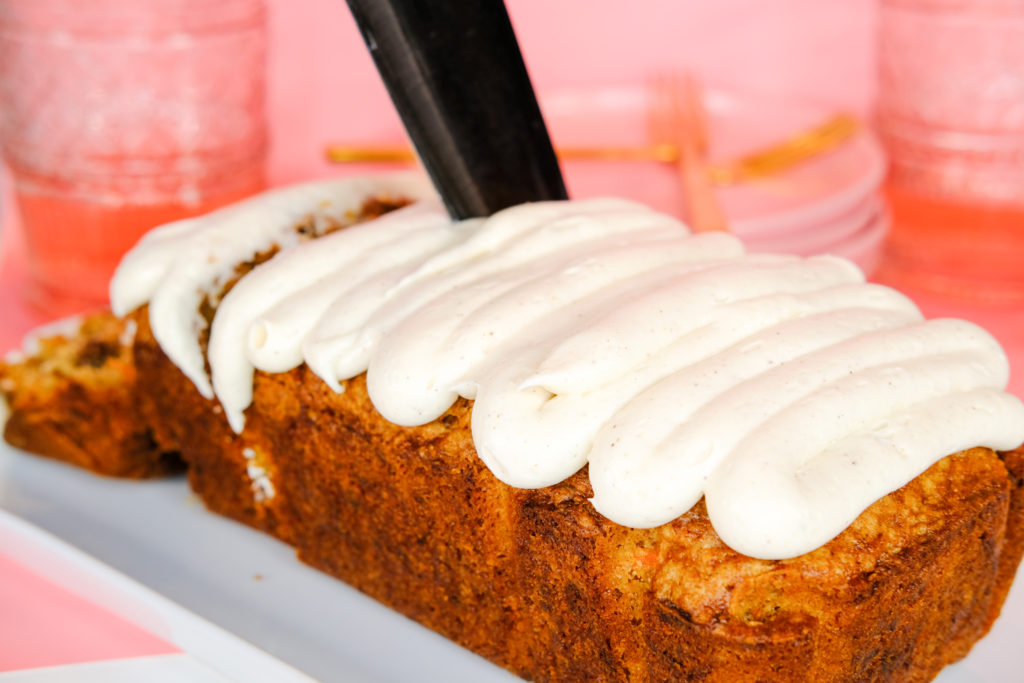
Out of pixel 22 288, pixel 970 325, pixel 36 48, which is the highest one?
pixel 36 48

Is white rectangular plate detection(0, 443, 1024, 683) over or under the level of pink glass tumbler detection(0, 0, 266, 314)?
under

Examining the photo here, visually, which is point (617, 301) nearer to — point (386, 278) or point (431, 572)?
point (386, 278)

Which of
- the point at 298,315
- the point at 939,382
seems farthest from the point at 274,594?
the point at 939,382

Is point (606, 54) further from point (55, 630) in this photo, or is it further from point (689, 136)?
point (55, 630)

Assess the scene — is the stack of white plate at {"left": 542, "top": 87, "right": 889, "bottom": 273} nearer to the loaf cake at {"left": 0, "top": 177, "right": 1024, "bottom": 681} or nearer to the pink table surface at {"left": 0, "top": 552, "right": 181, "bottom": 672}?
the loaf cake at {"left": 0, "top": 177, "right": 1024, "bottom": 681}

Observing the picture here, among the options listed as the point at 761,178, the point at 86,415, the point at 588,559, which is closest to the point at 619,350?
the point at 588,559

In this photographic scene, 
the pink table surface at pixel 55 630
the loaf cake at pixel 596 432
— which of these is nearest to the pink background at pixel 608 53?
the loaf cake at pixel 596 432

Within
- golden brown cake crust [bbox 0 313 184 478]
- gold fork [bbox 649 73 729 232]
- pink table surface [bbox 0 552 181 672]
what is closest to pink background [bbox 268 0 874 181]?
gold fork [bbox 649 73 729 232]
